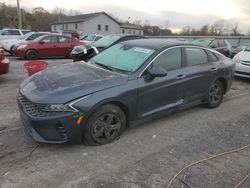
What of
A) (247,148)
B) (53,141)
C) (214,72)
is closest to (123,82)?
(53,141)

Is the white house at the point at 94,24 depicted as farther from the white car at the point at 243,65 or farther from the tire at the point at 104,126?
the tire at the point at 104,126

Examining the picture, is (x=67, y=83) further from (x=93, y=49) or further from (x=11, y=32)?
(x=11, y=32)

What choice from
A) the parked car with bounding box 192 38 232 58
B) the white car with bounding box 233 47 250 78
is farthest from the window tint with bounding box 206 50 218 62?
the parked car with bounding box 192 38 232 58

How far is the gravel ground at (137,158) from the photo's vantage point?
320 centimetres

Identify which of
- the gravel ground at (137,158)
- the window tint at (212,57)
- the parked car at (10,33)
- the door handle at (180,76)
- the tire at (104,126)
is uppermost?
the parked car at (10,33)

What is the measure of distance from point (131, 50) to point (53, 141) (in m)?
2.27

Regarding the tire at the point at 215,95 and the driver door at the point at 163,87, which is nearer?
the driver door at the point at 163,87

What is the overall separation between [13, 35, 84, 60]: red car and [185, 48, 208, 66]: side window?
9.88 metres

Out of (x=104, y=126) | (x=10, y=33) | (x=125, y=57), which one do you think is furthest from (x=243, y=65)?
(x=10, y=33)

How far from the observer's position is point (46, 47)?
44.7 feet

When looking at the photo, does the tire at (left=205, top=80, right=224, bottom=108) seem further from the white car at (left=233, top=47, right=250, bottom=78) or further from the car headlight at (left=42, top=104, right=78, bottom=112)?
the white car at (left=233, top=47, right=250, bottom=78)

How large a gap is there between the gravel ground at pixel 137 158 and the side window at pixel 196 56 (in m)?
1.22

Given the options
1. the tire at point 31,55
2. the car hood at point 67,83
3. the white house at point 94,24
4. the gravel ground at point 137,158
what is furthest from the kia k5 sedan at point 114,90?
the white house at point 94,24

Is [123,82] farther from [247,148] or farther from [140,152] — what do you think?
[247,148]
